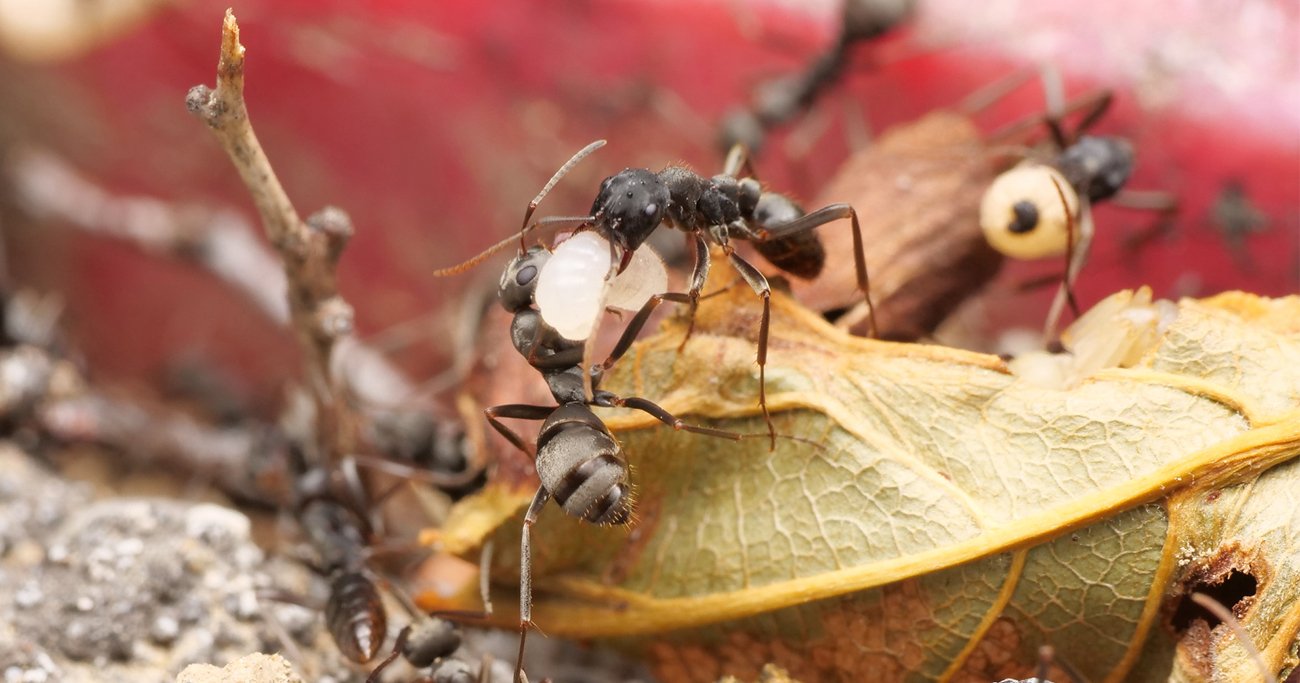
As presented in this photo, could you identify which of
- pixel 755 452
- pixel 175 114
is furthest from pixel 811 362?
pixel 175 114

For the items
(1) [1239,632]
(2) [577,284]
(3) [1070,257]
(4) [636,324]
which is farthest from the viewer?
(3) [1070,257]

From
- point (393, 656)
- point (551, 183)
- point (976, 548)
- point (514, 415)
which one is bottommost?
point (976, 548)

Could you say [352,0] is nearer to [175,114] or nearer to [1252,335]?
[175,114]

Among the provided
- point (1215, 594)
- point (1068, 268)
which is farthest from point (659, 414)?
point (1068, 268)

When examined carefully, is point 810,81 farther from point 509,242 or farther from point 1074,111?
point 509,242

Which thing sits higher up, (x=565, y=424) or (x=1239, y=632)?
(x=565, y=424)

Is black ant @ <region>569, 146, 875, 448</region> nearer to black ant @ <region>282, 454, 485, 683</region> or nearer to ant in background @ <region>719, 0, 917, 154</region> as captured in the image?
black ant @ <region>282, 454, 485, 683</region>

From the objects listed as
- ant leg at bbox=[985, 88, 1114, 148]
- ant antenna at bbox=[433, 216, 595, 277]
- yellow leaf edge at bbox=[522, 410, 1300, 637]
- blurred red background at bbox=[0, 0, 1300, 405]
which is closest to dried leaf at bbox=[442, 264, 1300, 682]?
yellow leaf edge at bbox=[522, 410, 1300, 637]
